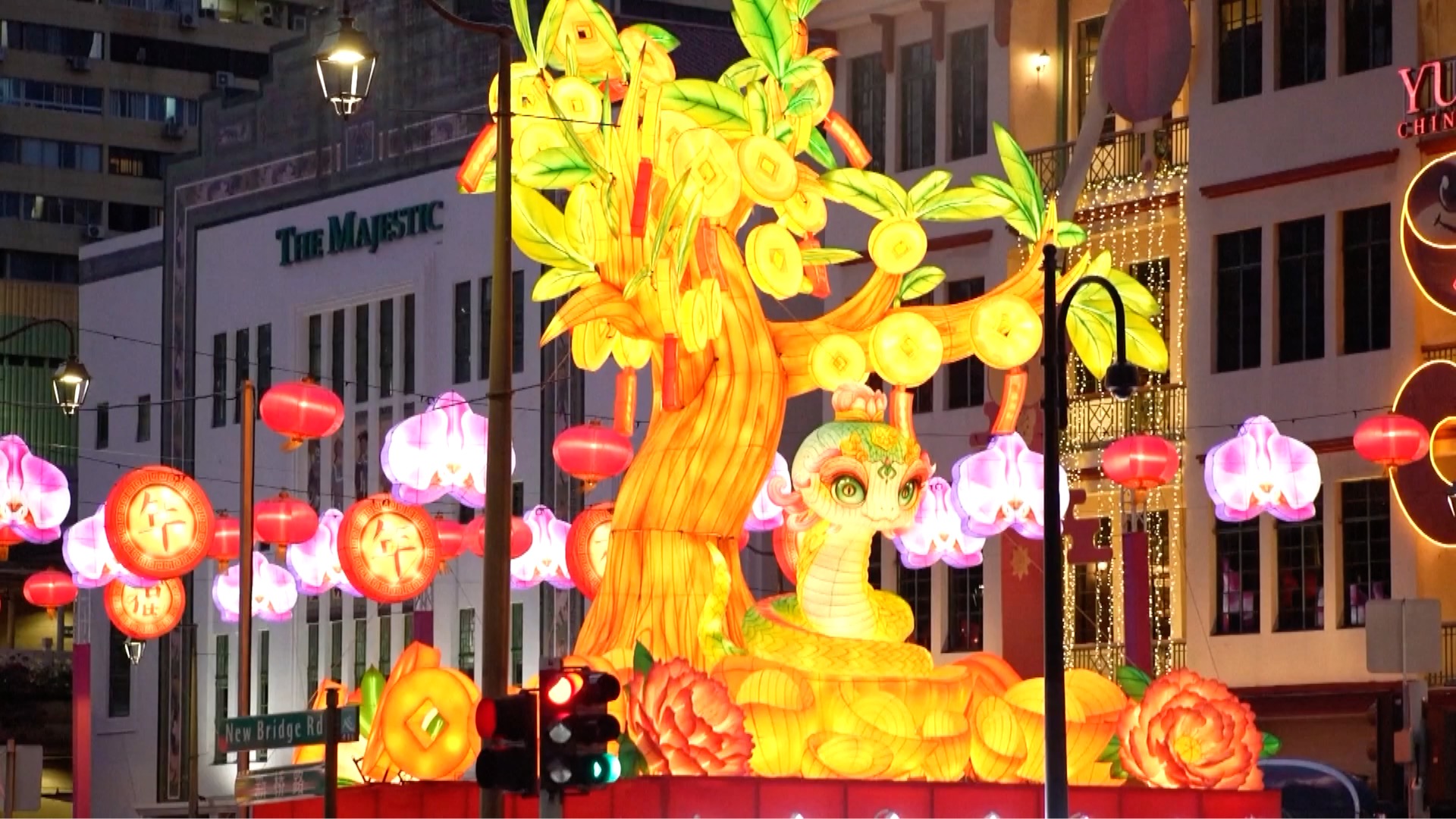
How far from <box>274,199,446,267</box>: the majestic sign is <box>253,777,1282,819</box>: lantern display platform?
24.2 meters

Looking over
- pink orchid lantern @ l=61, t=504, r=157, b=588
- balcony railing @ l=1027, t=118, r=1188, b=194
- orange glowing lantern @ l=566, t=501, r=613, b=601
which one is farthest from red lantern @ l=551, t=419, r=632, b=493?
balcony railing @ l=1027, t=118, r=1188, b=194

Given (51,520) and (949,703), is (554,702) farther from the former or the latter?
(51,520)

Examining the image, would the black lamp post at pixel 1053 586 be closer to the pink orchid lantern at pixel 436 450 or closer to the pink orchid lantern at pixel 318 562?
the pink orchid lantern at pixel 436 450

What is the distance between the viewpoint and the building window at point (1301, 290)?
125 feet

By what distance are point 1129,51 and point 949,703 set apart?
13520 millimetres

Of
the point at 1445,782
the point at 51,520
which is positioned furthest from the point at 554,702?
the point at 1445,782

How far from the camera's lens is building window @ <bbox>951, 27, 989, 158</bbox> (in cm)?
4309

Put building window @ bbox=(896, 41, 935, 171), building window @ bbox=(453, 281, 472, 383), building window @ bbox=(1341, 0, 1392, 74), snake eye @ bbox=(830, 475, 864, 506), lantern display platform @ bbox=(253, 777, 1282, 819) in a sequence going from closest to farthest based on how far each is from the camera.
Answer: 1. lantern display platform @ bbox=(253, 777, 1282, 819)
2. snake eye @ bbox=(830, 475, 864, 506)
3. building window @ bbox=(1341, 0, 1392, 74)
4. building window @ bbox=(896, 41, 935, 171)
5. building window @ bbox=(453, 281, 472, 383)

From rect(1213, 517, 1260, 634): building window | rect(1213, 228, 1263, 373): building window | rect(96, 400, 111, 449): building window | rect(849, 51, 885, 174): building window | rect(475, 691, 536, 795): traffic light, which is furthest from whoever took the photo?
→ rect(96, 400, 111, 449): building window

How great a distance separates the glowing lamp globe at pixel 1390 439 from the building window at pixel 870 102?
1317 centimetres

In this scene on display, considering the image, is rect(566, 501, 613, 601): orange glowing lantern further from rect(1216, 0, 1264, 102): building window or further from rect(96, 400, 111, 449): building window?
rect(96, 400, 111, 449): building window

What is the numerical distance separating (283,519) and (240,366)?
71.7 ft

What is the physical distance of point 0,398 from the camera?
247ft

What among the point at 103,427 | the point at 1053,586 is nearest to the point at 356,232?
the point at 103,427
